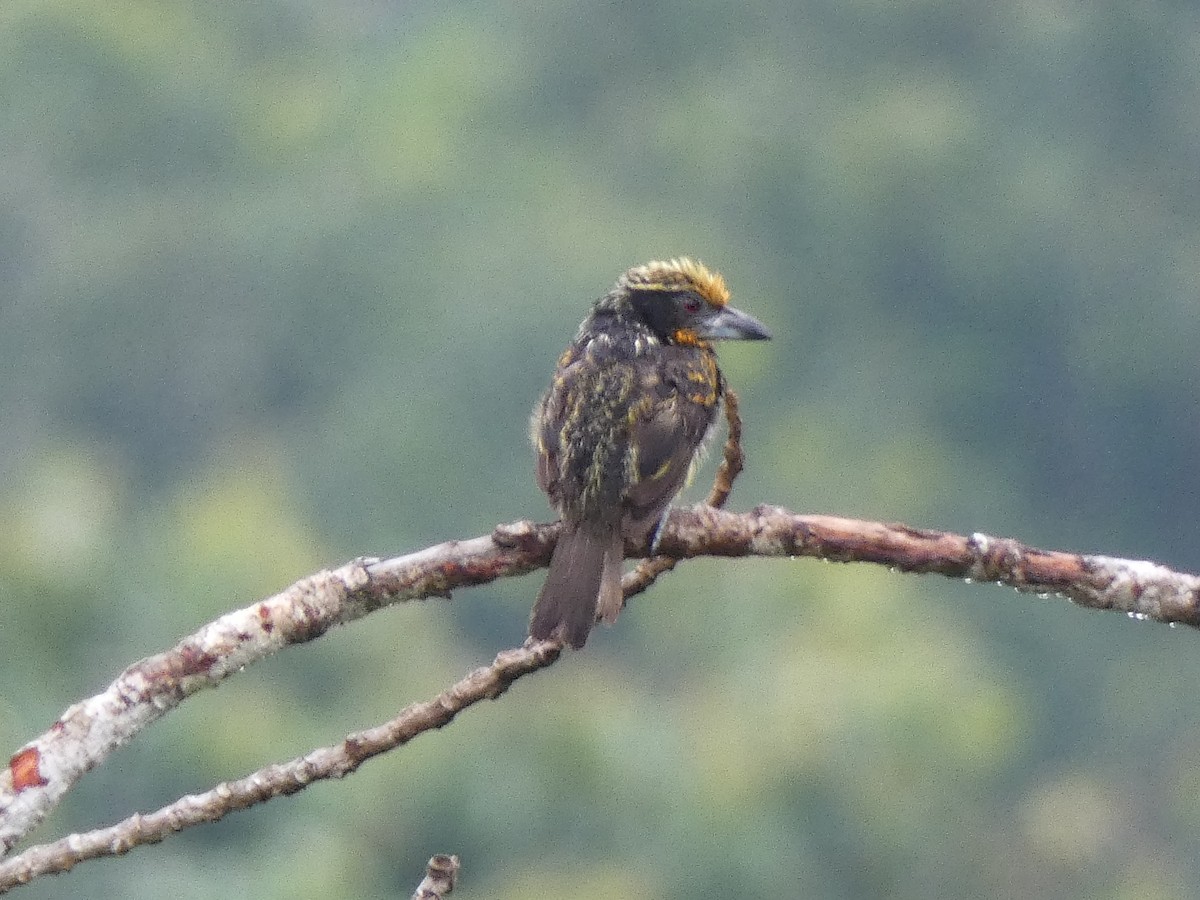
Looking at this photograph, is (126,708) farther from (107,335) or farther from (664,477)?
(107,335)

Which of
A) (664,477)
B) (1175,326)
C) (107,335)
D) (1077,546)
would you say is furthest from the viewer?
(1175,326)

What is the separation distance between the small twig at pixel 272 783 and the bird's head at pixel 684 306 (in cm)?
248

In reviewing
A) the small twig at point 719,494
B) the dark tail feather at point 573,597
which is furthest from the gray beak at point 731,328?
the small twig at point 719,494

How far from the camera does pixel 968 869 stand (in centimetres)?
2781

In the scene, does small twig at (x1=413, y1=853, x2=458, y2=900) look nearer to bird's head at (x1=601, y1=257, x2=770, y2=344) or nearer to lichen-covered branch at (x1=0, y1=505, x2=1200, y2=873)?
lichen-covered branch at (x1=0, y1=505, x2=1200, y2=873)

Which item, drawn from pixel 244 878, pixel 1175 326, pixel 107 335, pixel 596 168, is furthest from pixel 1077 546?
pixel 244 878

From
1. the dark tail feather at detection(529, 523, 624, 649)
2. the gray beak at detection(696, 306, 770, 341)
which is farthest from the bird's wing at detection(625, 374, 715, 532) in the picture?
the gray beak at detection(696, 306, 770, 341)

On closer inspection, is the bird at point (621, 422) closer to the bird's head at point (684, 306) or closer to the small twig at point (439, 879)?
the bird's head at point (684, 306)

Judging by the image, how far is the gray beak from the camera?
746 cm

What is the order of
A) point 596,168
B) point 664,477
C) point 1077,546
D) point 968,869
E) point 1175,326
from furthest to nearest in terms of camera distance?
point 596,168 → point 1175,326 → point 1077,546 → point 968,869 → point 664,477

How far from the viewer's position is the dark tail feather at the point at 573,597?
614cm

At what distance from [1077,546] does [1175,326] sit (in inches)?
390

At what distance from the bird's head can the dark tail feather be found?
1226mm

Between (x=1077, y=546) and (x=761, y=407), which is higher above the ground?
(x=761, y=407)
